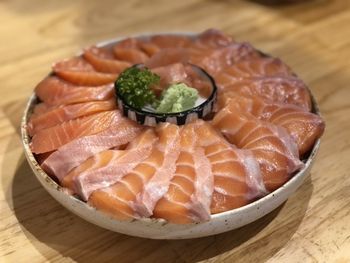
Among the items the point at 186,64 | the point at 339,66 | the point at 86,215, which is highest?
Answer: the point at 186,64

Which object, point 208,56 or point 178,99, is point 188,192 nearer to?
point 178,99

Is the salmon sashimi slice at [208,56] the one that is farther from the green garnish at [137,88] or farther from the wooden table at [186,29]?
the wooden table at [186,29]

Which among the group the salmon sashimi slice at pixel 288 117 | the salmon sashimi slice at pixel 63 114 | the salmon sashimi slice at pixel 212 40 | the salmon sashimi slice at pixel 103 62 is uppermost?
the salmon sashimi slice at pixel 103 62

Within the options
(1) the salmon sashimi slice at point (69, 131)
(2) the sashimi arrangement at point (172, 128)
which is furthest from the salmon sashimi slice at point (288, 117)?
(1) the salmon sashimi slice at point (69, 131)

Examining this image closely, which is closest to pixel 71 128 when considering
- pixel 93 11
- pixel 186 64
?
pixel 186 64

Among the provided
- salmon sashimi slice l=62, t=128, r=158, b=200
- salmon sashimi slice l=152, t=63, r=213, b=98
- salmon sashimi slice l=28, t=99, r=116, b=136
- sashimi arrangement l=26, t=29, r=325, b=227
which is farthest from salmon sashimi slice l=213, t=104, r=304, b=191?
salmon sashimi slice l=28, t=99, r=116, b=136

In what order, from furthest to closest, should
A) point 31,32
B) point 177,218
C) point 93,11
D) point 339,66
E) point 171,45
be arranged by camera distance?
point 93,11 < point 31,32 < point 339,66 < point 171,45 < point 177,218

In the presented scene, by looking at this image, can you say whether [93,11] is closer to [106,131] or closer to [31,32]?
[31,32]
